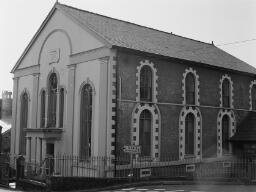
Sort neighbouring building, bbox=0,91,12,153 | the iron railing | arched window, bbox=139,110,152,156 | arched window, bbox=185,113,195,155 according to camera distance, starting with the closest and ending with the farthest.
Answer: the iron railing
arched window, bbox=139,110,152,156
arched window, bbox=185,113,195,155
neighbouring building, bbox=0,91,12,153

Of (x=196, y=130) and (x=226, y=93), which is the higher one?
(x=226, y=93)

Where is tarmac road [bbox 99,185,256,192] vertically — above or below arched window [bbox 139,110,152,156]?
below

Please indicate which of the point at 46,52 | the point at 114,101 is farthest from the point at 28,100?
the point at 114,101

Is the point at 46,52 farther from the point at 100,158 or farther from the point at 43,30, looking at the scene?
the point at 100,158

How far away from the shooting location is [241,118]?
99.4 feet

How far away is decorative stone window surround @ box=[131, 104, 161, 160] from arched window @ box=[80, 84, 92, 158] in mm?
2644

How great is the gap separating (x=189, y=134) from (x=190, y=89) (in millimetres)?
2961

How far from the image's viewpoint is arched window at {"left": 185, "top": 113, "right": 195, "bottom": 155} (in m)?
26.5

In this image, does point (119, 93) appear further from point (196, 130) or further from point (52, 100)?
point (196, 130)

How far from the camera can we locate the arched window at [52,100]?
27047 millimetres

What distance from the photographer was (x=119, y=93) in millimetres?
22734

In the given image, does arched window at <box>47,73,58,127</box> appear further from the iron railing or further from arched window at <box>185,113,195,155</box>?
arched window at <box>185,113,195,155</box>

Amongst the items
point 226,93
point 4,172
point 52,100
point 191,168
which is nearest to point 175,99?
point 191,168

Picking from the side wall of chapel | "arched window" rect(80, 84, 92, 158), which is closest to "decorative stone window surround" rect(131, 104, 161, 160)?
the side wall of chapel
